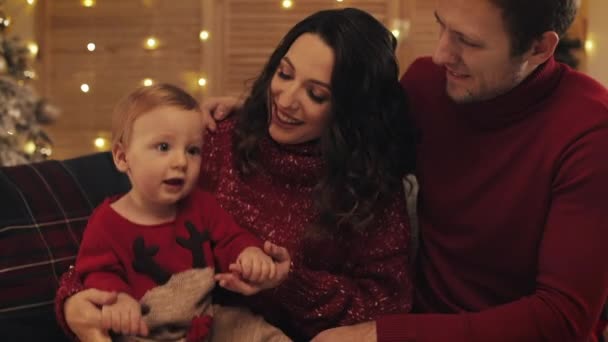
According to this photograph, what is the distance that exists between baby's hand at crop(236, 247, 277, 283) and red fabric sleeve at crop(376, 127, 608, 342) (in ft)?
1.44

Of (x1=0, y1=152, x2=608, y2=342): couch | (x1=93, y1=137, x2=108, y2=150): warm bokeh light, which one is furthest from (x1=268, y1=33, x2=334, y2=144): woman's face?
(x1=93, y1=137, x2=108, y2=150): warm bokeh light

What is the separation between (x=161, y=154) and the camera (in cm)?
151

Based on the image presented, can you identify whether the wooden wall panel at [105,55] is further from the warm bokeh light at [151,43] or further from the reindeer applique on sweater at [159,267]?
the reindeer applique on sweater at [159,267]

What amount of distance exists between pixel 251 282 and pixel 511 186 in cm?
66

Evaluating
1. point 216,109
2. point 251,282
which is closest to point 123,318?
point 251,282

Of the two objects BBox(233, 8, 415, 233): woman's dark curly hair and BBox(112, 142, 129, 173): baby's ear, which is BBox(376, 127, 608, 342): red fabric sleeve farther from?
BBox(112, 142, 129, 173): baby's ear

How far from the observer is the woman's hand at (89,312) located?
1403mm

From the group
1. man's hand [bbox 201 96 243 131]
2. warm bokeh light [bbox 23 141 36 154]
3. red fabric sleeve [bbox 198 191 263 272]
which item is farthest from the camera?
warm bokeh light [bbox 23 141 36 154]

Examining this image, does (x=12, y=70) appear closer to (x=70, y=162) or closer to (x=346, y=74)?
(x=70, y=162)

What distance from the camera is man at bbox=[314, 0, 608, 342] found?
1648 mm

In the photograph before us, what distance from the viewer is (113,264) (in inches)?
58.2

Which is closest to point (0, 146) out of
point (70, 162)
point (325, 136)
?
point (70, 162)

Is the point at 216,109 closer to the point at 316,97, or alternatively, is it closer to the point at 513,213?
the point at 316,97

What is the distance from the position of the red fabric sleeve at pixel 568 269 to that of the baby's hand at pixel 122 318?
2.25ft
